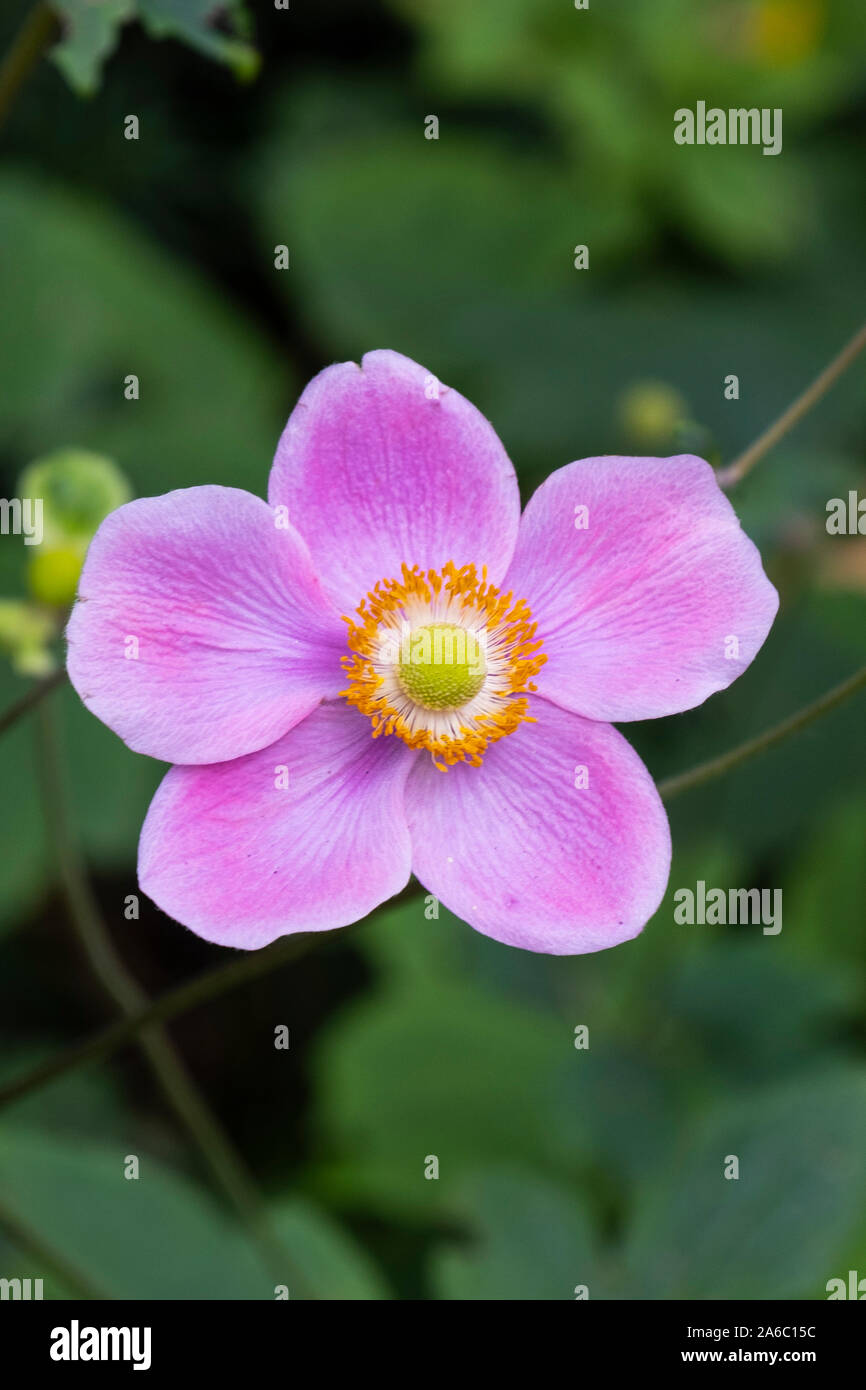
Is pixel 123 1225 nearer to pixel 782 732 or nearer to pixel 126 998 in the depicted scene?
pixel 126 998

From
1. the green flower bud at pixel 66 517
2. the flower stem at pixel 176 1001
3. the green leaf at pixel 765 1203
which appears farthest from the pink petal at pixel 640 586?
the green leaf at pixel 765 1203

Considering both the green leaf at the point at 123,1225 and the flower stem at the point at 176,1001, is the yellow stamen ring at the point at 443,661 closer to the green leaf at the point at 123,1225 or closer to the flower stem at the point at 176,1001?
the flower stem at the point at 176,1001

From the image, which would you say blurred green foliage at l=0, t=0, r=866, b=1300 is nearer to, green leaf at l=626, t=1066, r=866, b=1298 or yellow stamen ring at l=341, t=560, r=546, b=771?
green leaf at l=626, t=1066, r=866, b=1298

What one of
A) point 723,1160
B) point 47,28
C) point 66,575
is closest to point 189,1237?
point 723,1160

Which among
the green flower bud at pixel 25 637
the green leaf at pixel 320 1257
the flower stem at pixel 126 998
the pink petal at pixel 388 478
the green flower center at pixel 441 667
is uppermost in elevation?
the pink petal at pixel 388 478

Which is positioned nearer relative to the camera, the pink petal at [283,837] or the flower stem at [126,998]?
the pink petal at [283,837]
